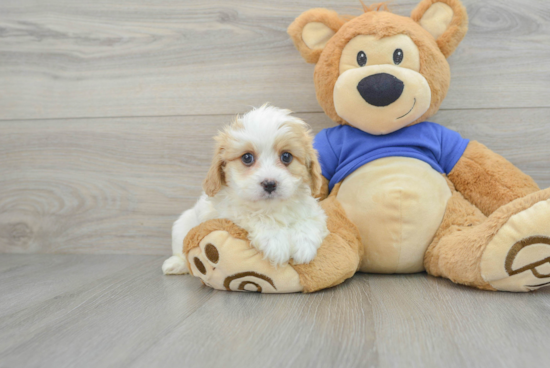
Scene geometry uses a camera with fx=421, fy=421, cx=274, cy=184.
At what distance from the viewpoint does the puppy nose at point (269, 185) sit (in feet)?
3.38

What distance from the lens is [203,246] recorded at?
3.67ft

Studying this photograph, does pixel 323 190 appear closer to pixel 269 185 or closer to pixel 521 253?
pixel 269 185

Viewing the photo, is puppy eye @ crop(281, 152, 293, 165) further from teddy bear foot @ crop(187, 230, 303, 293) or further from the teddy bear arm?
the teddy bear arm

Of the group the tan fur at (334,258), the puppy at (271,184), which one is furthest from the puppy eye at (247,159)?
the tan fur at (334,258)

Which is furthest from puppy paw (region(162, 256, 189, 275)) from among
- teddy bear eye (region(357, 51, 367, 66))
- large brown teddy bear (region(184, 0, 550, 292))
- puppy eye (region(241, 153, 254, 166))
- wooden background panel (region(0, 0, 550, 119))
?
teddy bear eye (region(357, 51, 367, 66))

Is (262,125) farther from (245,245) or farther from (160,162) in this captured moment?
(160,162)

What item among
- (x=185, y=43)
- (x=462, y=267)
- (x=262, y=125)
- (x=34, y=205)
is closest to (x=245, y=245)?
(x=262, y=125)

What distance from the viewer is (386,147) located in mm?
1340

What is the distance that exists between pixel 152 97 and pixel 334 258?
1011 mm

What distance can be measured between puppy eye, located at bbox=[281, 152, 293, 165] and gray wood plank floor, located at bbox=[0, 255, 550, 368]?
0.35 meters

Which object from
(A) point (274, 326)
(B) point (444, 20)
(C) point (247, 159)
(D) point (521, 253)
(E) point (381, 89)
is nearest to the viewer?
(A) point (274, 326)

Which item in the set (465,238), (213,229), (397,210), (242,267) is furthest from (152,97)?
(465,238)

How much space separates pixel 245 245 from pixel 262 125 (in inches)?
12.4

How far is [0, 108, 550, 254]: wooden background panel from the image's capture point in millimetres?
1682
